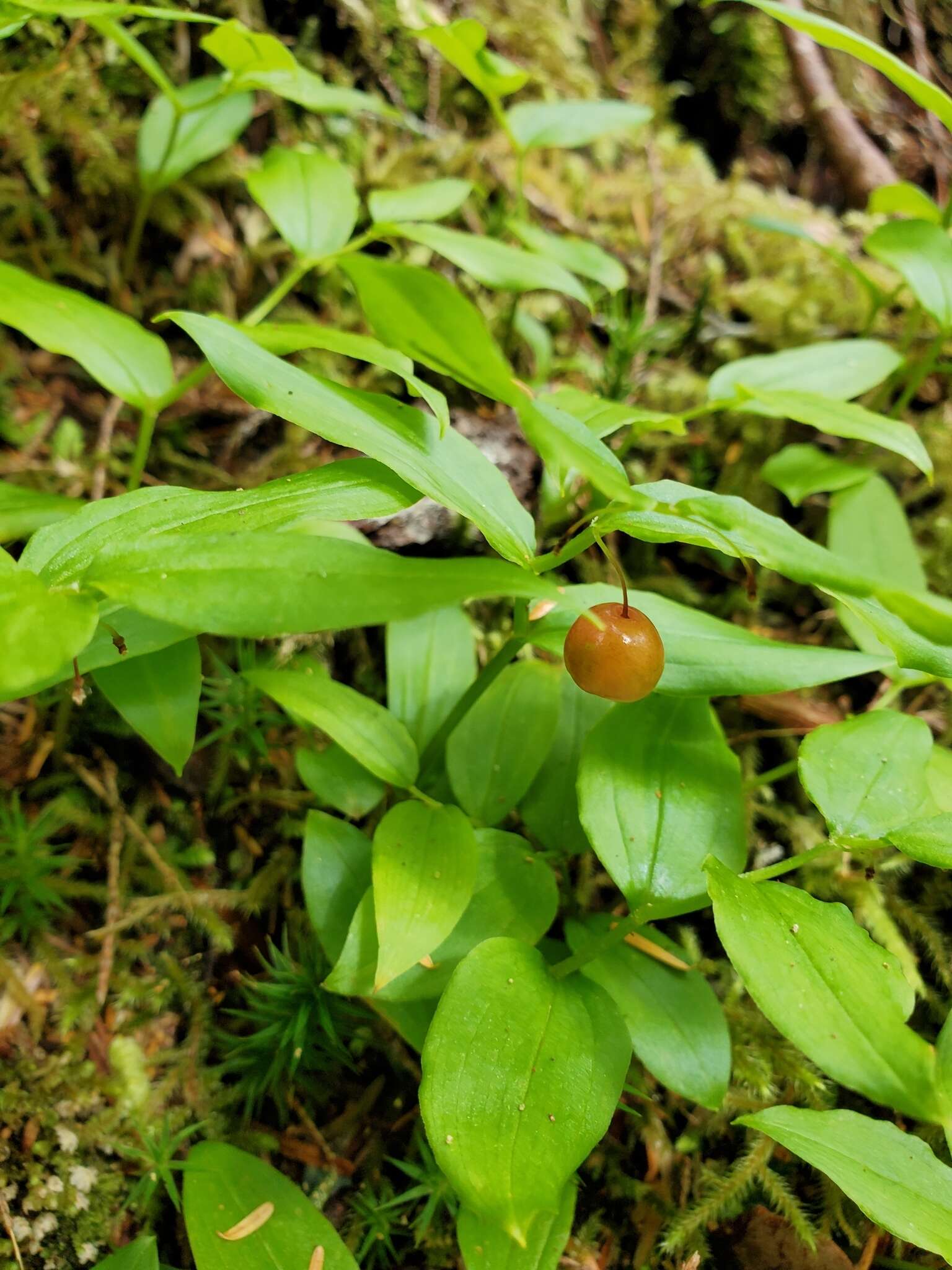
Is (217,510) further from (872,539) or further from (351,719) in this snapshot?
(872,539)

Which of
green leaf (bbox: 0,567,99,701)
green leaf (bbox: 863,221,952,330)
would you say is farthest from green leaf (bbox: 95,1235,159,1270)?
green leaf (bbox: 863,221,952,330)

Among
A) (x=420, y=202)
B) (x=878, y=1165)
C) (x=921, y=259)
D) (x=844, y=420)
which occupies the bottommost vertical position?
(x=878, y=1165)

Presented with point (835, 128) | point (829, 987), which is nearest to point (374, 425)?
point (829, 987)

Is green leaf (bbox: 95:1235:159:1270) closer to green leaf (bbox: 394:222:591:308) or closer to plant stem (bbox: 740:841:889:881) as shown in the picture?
plant stem (bbox: 740:841:889:881)

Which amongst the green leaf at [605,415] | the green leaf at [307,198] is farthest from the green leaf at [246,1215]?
the green leaf at [307,198]

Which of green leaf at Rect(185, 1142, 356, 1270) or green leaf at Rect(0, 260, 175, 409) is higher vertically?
green leaf at Rect(0, 260, 175, 409)

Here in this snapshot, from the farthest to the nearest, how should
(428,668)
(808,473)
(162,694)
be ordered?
(808,473)
(428,668)
(162,694)

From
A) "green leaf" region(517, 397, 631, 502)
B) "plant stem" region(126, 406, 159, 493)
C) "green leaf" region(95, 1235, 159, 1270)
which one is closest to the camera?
"green leaf" region(517, 397, 631, 502)
